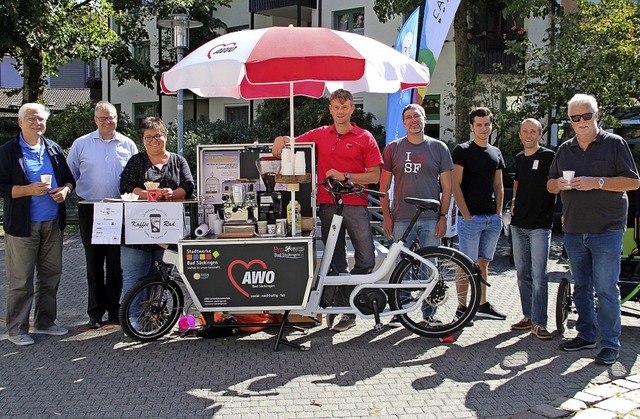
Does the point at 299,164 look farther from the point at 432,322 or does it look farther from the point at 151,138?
the point at 432,322

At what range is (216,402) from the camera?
445 cm

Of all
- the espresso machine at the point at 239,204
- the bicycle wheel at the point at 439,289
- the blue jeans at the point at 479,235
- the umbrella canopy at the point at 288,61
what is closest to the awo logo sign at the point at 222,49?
the umbrella canopy at the point at 288,61

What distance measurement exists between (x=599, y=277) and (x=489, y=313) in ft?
5.06

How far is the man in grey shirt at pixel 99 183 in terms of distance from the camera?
20.2ft

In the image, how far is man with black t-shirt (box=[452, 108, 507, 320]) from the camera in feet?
19.9

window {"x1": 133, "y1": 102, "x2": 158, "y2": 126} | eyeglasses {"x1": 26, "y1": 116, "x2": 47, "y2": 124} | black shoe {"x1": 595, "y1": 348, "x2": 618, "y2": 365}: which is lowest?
black shoe {"x1": 595, "y1": 348, "x2": 618, "y2": 365}

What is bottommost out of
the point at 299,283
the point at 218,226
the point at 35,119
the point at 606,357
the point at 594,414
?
the point at 594,414

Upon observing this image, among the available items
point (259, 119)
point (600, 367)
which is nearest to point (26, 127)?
point (600, 367)

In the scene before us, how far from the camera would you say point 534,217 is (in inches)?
228

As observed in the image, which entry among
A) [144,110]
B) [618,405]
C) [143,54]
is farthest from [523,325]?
[143,54]

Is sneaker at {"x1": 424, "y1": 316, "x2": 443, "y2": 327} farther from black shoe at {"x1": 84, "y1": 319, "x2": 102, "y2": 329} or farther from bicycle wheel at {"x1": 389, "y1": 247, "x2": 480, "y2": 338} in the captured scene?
black shoe at {"x1": 84, "y1": 319, "x2": 102, "y2": 329}

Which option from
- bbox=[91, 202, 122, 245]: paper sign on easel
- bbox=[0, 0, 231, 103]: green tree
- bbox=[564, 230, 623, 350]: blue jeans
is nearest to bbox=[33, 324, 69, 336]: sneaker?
bbox=[91, 202, 122, 245]: paper sign on easel

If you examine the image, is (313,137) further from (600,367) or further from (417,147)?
(600,367)

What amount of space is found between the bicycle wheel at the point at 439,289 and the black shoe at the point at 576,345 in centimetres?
79
